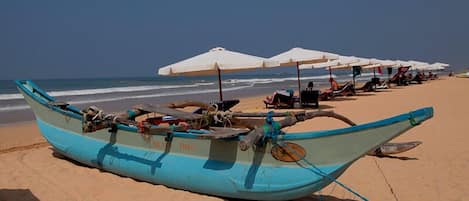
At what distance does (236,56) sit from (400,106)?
7.09m

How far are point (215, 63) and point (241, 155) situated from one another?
3.89m

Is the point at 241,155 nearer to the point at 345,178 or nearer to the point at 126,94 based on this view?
the point at 345,178

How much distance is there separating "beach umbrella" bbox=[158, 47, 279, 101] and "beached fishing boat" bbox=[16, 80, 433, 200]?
8.40ft

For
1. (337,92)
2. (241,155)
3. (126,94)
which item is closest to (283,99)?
(337,92)

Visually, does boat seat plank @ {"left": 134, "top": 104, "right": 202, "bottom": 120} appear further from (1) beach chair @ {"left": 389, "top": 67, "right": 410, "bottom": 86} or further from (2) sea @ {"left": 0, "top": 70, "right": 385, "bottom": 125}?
(1) beach chair @ {"left": 389, "top": 67, "right": 410, "bottom": 86}

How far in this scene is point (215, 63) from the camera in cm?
764

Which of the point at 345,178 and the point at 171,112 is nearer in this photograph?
the point at 345,178

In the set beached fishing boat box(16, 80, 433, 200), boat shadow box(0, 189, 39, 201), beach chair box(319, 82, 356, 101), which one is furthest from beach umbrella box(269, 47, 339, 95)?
boat shadow box(0, 189, 39, 201)

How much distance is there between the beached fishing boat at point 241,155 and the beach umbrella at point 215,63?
2.56m

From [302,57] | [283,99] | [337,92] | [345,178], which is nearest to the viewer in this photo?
[345,178]

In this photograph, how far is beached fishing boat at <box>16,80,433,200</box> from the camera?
346 centimetres

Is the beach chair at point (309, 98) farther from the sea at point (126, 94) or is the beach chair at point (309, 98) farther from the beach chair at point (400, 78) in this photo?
the beach chair at point (400, 78)

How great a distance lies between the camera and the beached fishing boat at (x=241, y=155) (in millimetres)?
3459

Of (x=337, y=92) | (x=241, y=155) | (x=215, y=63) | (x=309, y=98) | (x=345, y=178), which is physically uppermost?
(x=215, y=63)
